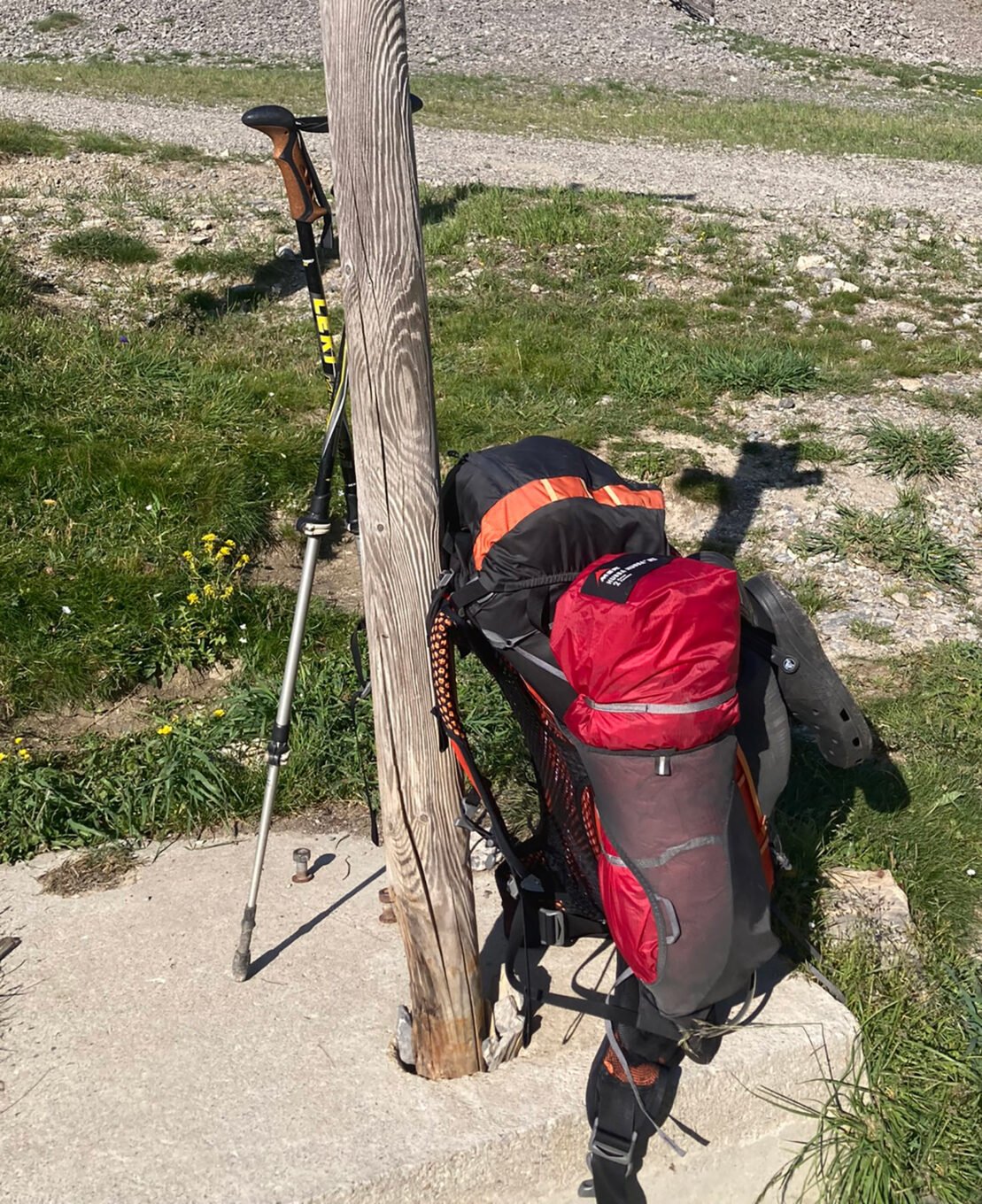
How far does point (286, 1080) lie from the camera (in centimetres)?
343

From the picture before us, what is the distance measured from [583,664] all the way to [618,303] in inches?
274

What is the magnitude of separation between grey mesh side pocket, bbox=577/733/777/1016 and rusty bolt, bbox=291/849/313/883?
1794 millimetres

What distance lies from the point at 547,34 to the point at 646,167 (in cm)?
1872

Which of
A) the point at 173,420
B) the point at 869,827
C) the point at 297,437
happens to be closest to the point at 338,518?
the point at 297,437

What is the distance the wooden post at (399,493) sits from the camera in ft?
8.84

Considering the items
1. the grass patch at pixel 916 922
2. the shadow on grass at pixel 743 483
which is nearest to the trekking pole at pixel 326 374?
the grass patch at pixel 916 922

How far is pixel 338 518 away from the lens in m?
6.65

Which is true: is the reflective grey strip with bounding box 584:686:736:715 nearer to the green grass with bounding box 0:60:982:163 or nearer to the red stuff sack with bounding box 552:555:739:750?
the red stuff sack with bounding box 552:555:739:750

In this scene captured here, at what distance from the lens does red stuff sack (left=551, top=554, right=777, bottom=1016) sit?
2.69 m

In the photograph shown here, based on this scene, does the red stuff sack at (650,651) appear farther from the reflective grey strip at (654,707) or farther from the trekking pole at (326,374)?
the trekking pole at (326,374)

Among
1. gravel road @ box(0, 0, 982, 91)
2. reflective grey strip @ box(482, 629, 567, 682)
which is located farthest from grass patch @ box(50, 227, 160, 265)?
gravel road @ box(0, 0, 982, 91)

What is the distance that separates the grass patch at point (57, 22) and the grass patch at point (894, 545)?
2914 centimetres

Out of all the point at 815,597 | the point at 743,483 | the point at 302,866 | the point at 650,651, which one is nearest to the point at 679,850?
the point at 650,651

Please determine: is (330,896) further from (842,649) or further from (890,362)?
(890,362)
